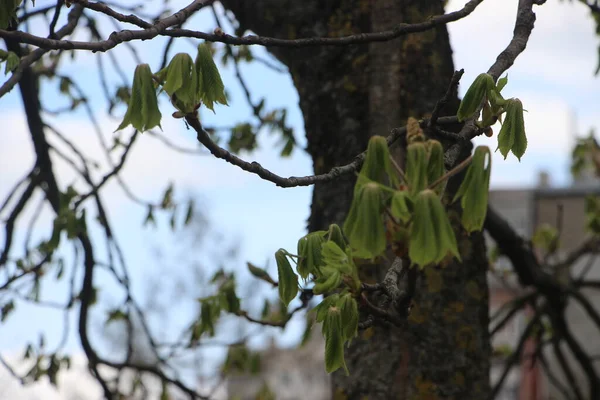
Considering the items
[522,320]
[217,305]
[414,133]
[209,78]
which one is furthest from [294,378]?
[414,133]

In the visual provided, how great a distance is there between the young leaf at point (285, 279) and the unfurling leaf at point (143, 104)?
0.43 metres

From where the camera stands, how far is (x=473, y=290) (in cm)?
269

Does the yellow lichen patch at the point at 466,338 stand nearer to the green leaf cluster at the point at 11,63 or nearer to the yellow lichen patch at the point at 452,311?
the yellow lichen patch at the point at 452,311

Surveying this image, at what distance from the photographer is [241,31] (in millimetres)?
3189

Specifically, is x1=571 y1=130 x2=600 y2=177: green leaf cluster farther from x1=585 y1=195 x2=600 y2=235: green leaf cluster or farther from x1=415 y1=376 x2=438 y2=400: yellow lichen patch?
x1=415 y1=376 x2=438 y2=400: yellow lichen patch

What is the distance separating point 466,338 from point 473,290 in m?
0.17

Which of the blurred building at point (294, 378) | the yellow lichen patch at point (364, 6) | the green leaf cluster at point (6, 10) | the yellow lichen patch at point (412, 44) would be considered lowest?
the blurred building at point (294, 378)

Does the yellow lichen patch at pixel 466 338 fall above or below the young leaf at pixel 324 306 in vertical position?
below

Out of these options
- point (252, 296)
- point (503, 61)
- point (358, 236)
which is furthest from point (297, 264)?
point (252, 296)

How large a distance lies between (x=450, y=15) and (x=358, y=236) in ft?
3.01

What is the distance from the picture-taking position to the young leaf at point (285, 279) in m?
1.66

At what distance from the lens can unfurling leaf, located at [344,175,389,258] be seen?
120 centimetres

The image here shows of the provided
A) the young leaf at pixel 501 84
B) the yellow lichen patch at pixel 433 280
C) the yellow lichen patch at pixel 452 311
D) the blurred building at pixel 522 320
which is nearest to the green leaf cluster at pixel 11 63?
the young leaf at pixel 501 84

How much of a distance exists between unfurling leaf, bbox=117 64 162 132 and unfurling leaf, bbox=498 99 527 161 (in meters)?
0.64
